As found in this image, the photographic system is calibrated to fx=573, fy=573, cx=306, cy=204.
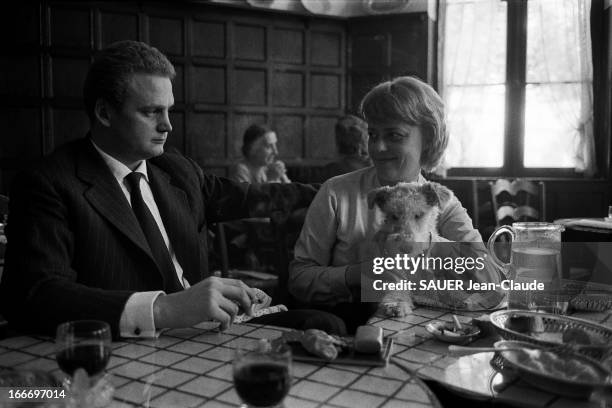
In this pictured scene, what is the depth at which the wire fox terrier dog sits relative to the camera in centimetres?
168

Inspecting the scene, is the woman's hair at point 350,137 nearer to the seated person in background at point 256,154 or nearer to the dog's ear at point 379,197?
the seated person in background at point 256,154

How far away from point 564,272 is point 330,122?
3.74 metres

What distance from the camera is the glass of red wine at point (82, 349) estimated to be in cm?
95

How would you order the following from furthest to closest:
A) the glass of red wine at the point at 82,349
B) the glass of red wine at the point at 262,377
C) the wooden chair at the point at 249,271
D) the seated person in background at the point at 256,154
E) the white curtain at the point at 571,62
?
the white curtain at the point at 571,62
the seated person in background at the point at 256,154
the wooden chair at the point at 249,271
the glass of red wine at the point at 82,349
the glass of red wine at the point at 262,377

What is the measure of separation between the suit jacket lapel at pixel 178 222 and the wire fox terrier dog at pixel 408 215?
576mm

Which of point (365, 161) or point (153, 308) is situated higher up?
point (365, 161)

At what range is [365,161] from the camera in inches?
157

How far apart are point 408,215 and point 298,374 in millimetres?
812

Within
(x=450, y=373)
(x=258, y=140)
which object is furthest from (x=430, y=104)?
(x=258, y=140)

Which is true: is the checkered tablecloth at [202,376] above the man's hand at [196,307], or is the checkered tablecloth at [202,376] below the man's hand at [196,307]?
below

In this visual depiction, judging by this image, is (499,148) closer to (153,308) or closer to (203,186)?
(203,186)

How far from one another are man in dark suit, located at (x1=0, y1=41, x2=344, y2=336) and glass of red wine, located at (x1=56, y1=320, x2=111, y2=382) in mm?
299

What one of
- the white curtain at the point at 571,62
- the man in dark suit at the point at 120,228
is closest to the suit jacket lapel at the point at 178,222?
the man in dark suit at the point at 120,228

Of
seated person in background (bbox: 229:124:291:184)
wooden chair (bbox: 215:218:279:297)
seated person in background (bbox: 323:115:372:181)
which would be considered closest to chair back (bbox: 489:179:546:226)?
seated person in background (bbox: 323:115:372:181)
